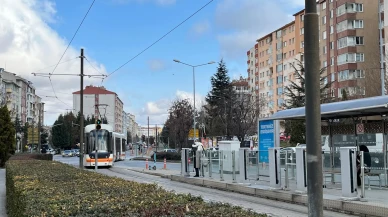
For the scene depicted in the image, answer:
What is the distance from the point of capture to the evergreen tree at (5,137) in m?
41.4

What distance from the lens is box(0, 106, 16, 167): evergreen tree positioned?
41375 millimetres

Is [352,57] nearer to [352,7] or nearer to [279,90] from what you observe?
[352,7]

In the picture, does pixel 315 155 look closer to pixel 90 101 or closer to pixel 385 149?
pixel 385 149

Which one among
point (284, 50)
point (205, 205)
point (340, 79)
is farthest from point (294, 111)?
point (284, 50)

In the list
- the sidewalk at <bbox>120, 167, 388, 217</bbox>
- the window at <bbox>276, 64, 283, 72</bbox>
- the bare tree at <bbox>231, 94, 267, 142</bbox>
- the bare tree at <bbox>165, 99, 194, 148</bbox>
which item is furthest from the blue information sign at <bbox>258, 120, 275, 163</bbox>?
the window at <bbox>276, 64, 283, 72</bbox>

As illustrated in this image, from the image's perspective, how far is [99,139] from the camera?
37.2 metres

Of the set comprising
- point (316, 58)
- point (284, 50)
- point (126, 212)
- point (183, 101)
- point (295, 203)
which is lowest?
point (295, 203)

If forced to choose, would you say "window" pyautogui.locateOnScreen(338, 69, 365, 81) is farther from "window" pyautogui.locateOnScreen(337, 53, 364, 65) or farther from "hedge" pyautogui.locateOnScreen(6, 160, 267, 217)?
"hedge" pyautogui.locateOnScreen(6, 160, 267, 217)

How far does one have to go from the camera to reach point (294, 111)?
60.2 ft

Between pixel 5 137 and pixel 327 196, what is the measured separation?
34.6m

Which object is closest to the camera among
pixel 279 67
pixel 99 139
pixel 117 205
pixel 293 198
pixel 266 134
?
pixel 117 205

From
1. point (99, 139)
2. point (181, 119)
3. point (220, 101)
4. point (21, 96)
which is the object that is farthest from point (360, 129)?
point (21, 96)

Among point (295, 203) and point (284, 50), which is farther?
point (284, 50)

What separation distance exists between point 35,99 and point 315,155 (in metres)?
176
